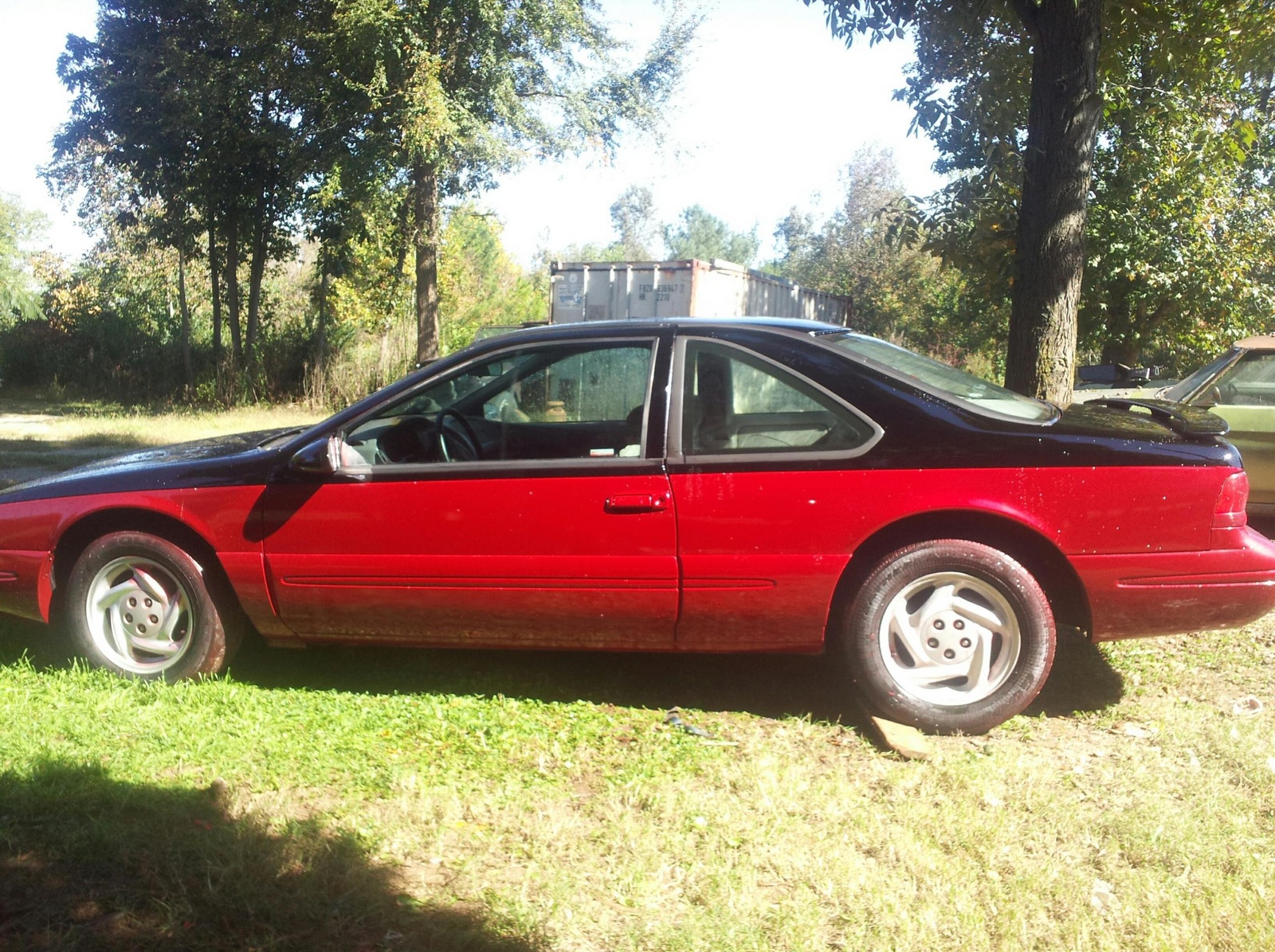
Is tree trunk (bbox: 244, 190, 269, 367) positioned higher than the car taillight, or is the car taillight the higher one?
tree trunk (bbox: 244, 190, 269, 367)

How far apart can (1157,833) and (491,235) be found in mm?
49568

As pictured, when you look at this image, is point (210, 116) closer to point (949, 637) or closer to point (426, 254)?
point (426, 254)

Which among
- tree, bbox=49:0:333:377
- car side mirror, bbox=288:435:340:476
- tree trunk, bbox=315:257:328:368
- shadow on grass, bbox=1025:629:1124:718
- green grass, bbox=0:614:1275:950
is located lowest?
green grass, bbox=0:614:1275:950

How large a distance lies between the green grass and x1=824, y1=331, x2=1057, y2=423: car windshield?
1.23 m

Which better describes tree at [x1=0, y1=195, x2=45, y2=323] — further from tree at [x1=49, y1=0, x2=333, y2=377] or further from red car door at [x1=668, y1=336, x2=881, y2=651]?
red car door at [x1=668, y1=336, x2=881, y2=651]

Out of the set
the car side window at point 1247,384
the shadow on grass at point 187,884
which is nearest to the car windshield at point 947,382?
the shadow on grass at point 187,884

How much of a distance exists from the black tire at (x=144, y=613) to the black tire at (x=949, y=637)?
261 cm

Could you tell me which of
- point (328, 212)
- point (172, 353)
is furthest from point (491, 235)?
point (328, 212)

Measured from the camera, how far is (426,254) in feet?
64.6

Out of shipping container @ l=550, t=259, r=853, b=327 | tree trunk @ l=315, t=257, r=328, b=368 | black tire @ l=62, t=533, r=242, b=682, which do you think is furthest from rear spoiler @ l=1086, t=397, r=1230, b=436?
tree trunk @ l=315, t=257, r=328, b=368

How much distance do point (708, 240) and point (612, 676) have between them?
382 feet

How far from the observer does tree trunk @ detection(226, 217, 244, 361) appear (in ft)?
72.5

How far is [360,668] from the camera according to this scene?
16.5 feet

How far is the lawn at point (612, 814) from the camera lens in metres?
2.87
